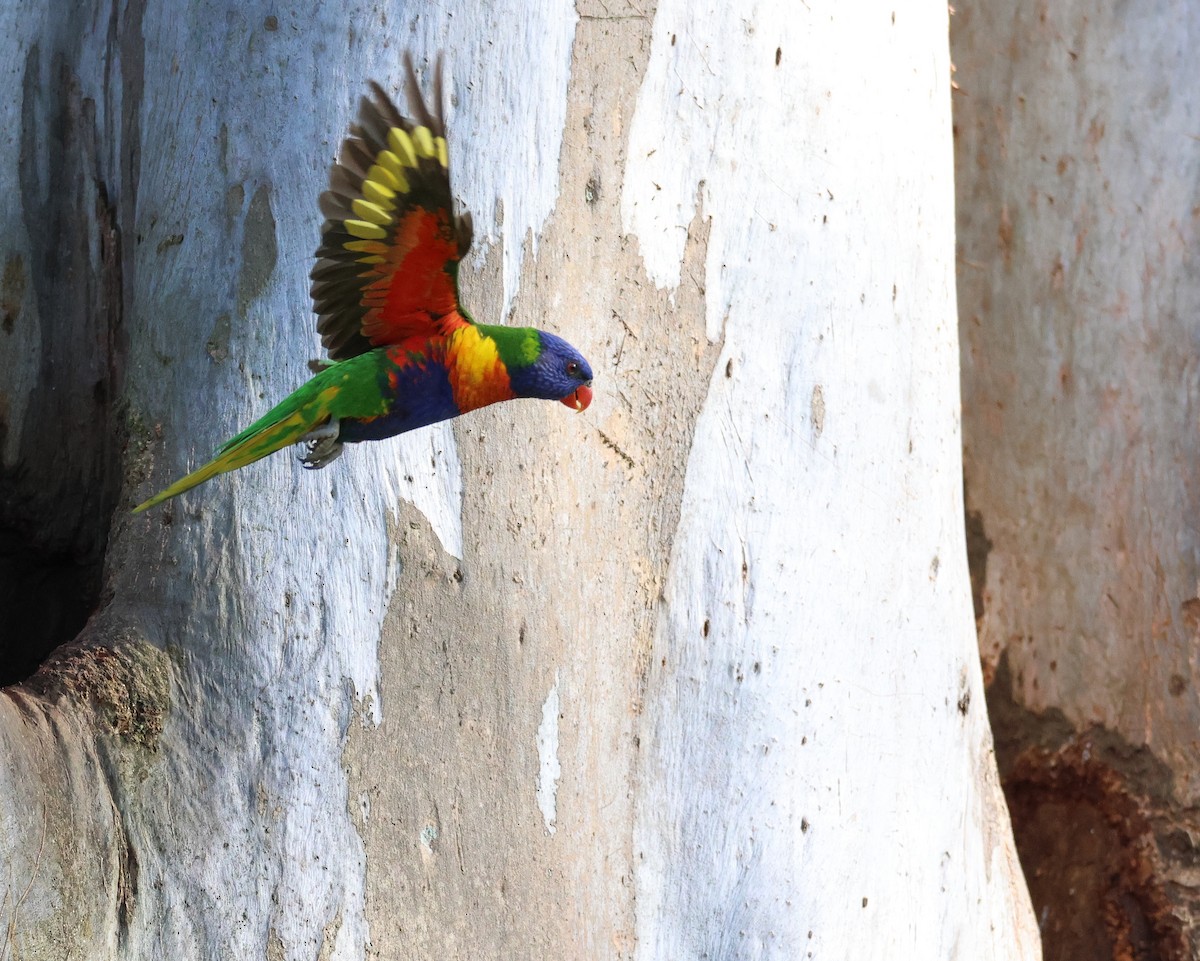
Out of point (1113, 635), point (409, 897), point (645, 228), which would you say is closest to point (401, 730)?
point (409, 897)

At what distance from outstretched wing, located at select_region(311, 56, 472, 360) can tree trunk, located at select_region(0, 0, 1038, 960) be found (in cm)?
35

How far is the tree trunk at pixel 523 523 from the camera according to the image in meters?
1.52

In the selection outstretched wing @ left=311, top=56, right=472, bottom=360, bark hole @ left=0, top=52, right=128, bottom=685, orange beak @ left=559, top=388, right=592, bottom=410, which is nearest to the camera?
outstretched wing @ left=311, top=56, right=472, bottom=360

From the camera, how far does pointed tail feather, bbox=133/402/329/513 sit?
1167mm

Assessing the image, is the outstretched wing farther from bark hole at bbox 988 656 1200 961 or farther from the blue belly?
bark hole at bbox 988 656 1200 961

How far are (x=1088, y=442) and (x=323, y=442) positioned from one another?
2.27 metres

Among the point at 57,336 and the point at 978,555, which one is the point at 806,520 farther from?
the point at 978,555

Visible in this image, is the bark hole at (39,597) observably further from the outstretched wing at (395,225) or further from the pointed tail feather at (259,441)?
the outstretched wing at (395,225)

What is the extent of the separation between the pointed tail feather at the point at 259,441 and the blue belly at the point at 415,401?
0.15 feet

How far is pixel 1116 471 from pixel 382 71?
209cm

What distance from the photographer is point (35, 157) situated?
73.7 inches

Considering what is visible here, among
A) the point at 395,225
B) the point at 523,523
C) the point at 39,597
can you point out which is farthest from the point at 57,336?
the point at 395,225

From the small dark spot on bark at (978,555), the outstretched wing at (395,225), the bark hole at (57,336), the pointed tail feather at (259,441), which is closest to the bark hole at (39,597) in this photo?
the bark hole at (57,336)

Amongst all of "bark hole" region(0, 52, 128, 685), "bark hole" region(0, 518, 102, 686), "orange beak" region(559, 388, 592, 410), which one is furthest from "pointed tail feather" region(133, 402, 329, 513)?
"bark hole" region(0, 518, 102, 686)
